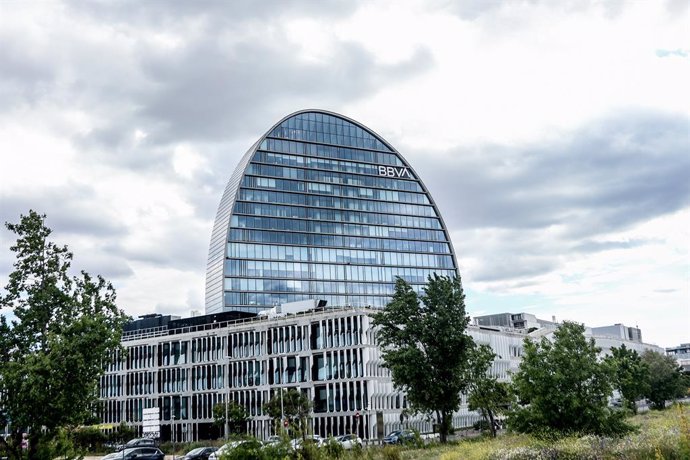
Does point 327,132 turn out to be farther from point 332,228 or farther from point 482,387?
point 482,387

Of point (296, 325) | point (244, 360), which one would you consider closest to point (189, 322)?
point (244, 360)

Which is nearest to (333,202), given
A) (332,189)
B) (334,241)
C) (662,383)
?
(332,189)

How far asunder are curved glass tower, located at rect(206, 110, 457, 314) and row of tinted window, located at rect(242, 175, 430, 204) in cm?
26

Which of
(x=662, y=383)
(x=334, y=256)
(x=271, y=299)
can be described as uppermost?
(x=334, y=256)

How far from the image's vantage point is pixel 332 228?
160 meters

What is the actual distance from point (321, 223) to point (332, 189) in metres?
9.35

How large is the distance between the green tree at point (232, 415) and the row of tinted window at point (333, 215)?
6583 cm

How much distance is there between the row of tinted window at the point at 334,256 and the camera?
147000mm

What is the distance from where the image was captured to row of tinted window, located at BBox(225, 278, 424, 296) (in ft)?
474

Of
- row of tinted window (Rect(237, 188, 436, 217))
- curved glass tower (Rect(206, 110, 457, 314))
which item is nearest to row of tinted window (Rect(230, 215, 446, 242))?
curved glass tower (Rect(206, 110, 457, 314))

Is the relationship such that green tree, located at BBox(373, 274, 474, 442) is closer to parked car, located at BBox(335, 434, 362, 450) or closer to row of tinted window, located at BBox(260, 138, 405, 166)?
parked car, located at BBox(335, 434, 362, 450)

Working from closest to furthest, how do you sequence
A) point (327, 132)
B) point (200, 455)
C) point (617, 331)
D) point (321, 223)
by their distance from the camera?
1. point (200, 455)
2. point (321, 223)
3. point (327, 132)
4. point (617, 331)

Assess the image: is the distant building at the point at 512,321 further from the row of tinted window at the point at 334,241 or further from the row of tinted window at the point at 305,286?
the row of tinted window at the point at 334,241

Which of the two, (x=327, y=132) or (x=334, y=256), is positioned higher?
(x=327, y=132)
